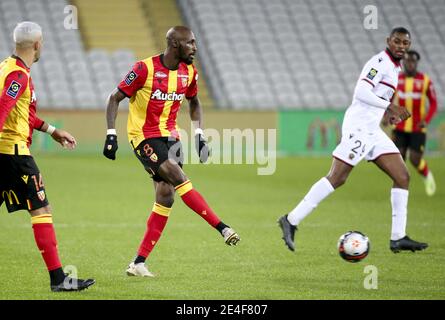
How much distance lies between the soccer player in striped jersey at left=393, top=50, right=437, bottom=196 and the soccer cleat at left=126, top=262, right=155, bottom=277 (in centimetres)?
780

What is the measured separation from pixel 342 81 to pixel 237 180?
1274 centimetres

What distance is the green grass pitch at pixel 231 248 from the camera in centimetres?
724

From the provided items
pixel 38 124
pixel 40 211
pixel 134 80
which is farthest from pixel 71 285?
pixel 134 80

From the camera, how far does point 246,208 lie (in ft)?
45.3

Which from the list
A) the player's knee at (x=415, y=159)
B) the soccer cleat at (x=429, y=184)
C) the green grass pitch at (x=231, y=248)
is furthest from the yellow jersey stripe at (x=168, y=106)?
the soccer cleat at (x=429, y=184)

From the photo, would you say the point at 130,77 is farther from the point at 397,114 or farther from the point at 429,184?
the point at 429,184

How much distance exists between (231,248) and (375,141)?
6.34ft

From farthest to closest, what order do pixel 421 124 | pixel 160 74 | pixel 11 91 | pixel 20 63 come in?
pixel 421 124
pixel 160 74
pixel 20 63
pixel 11 91

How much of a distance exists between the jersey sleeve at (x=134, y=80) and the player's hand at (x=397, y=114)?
8.61 ft

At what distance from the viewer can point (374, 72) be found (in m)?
9.17

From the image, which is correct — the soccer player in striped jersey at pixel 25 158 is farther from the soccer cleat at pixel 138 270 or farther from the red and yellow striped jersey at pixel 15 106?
the soccer cleat at pixel 138 270
